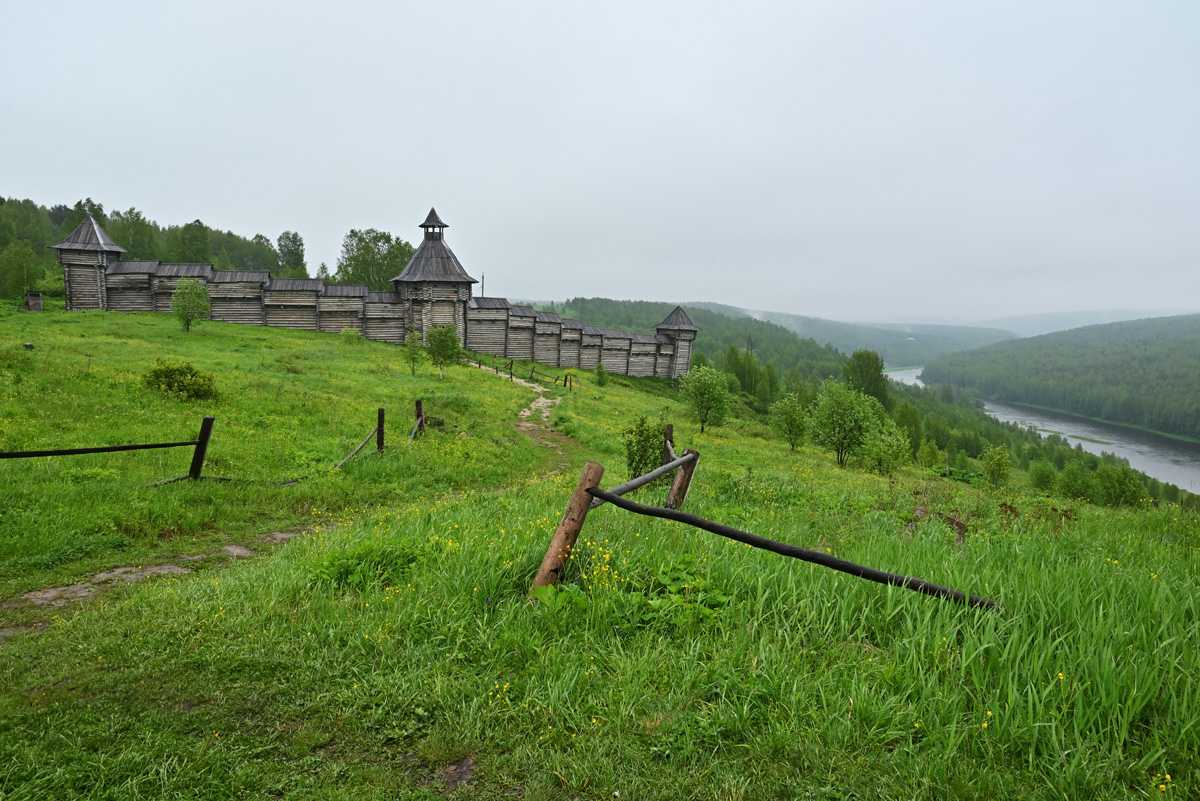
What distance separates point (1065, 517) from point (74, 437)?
19.2 meters

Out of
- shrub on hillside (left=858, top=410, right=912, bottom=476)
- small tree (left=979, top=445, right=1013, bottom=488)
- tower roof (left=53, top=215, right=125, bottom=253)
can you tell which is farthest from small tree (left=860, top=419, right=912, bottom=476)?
tower roof (left=53, top=215, right=125, bottom=253)

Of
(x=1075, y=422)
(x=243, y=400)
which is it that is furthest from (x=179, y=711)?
(x=1075, y=422)

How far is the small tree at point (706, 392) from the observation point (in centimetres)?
3244

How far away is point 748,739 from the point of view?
3352 mm

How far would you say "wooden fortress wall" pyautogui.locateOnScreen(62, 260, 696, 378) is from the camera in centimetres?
4631

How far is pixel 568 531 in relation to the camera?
202 inches

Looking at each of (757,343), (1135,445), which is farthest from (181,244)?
(1135,445)

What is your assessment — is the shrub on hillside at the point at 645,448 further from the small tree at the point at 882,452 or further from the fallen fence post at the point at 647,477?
the small tree at the point at 882,452

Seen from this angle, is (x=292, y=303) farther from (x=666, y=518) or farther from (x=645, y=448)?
(x=666, y=518)

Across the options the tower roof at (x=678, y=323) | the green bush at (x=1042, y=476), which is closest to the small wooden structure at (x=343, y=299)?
the tower roof at (x=678, y=323)

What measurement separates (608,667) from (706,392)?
2914 cm

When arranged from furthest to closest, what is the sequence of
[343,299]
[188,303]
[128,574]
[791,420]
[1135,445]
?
[1135,445]
[343,299]
[188,303]
[791,420]
[128,574]

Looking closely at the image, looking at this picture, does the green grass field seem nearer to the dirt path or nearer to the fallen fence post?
the fallen fence post

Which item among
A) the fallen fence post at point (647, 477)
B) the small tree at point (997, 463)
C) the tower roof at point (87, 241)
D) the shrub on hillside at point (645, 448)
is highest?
the tower roof at point (87, 241)
